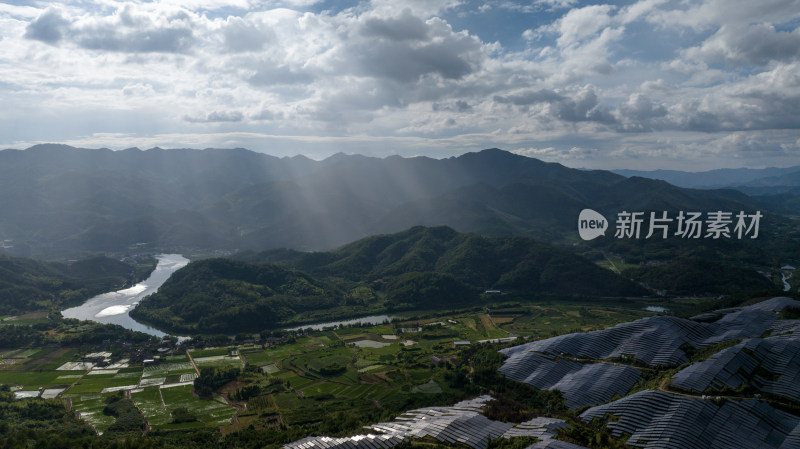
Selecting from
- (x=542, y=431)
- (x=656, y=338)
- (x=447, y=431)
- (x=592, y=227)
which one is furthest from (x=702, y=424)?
(x=592, y=227)

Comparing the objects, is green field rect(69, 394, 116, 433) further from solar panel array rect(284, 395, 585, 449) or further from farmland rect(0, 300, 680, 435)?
solar panel array rect(284, 395, 585, 449)

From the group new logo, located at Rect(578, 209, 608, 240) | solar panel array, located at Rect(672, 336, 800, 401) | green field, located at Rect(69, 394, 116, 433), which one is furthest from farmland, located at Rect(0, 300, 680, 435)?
new logo, located at Rect(578, 209, 608, 240)

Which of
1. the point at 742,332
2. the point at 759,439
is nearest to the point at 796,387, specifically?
the point at 759,439

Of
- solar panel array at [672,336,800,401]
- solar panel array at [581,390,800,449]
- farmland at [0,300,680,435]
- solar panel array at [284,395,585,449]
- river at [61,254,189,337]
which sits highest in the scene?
solar panel array at [672,336,800,401]

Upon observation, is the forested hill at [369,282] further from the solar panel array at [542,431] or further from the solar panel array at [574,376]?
the solar panel array at [542,431]

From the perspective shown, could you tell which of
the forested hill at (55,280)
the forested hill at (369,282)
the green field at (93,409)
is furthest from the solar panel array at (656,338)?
the forested hill at (55,280)

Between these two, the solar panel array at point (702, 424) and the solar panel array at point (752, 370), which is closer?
the solar panel array at point (702, 424)
